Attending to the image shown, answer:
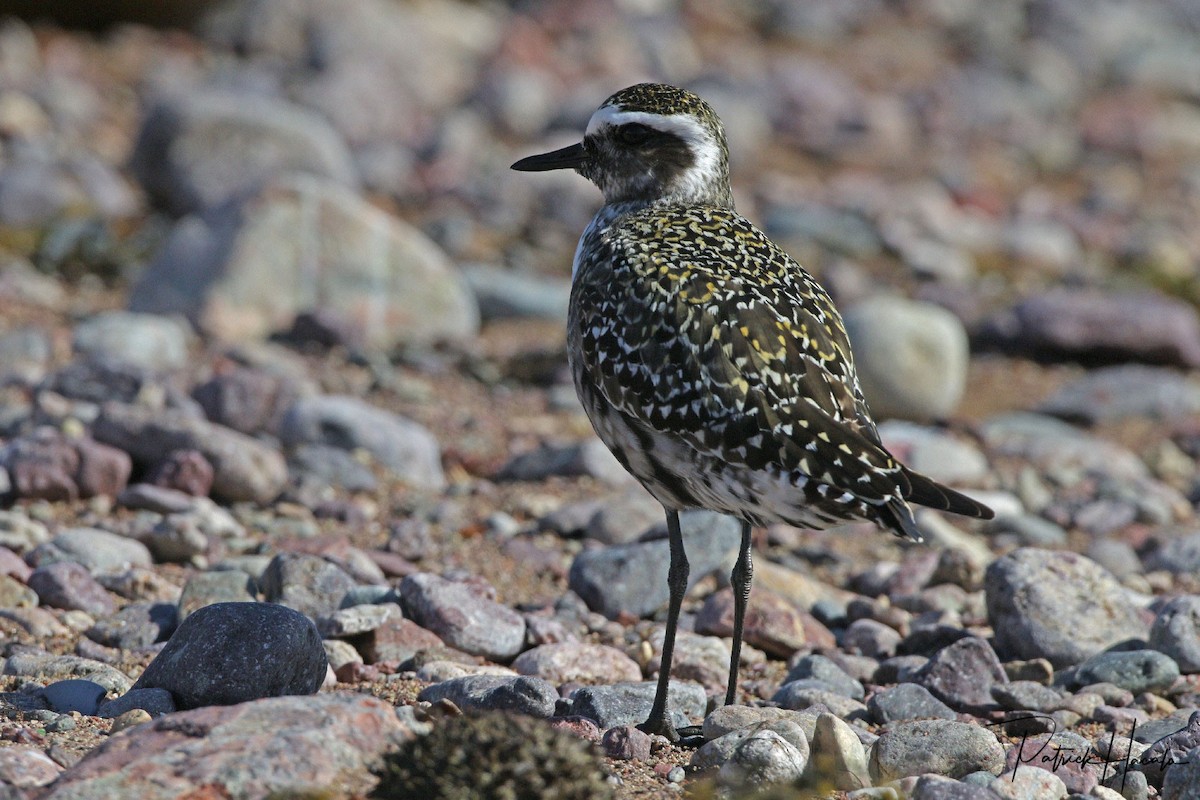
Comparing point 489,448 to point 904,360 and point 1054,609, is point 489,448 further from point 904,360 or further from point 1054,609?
point 1054,609

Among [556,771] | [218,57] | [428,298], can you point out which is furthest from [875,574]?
→ [218,57]

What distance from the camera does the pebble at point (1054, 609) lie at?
6.93 metres

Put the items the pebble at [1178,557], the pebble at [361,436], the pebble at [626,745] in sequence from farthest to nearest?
the pebble at [361,436] → the pebble at [1178,557] → the pebble at [626,745]

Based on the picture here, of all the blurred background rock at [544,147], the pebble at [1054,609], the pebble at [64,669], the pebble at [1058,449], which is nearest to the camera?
the pebble at [64,669]

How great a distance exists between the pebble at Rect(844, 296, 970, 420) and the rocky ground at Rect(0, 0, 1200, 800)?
3cm

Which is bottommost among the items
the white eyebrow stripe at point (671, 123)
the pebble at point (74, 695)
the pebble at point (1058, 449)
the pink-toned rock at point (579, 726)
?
the pebble at point (74, 695)

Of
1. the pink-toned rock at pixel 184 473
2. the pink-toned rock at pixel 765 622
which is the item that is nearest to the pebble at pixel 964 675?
the pink-toned rock at pixel 765 622

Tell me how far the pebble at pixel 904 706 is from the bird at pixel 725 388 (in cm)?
58

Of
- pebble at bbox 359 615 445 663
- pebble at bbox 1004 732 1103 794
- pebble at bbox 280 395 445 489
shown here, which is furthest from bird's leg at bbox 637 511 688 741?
pebble at bbox 280 395 445 489

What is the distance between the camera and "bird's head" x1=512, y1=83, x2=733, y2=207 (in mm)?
6742

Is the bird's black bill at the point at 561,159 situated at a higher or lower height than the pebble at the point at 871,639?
higher

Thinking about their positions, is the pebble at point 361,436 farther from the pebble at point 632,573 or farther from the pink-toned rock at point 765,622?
the pink-toned rock at point 765,622

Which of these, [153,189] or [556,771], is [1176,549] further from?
[153,189]

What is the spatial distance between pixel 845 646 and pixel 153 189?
9.67 m
